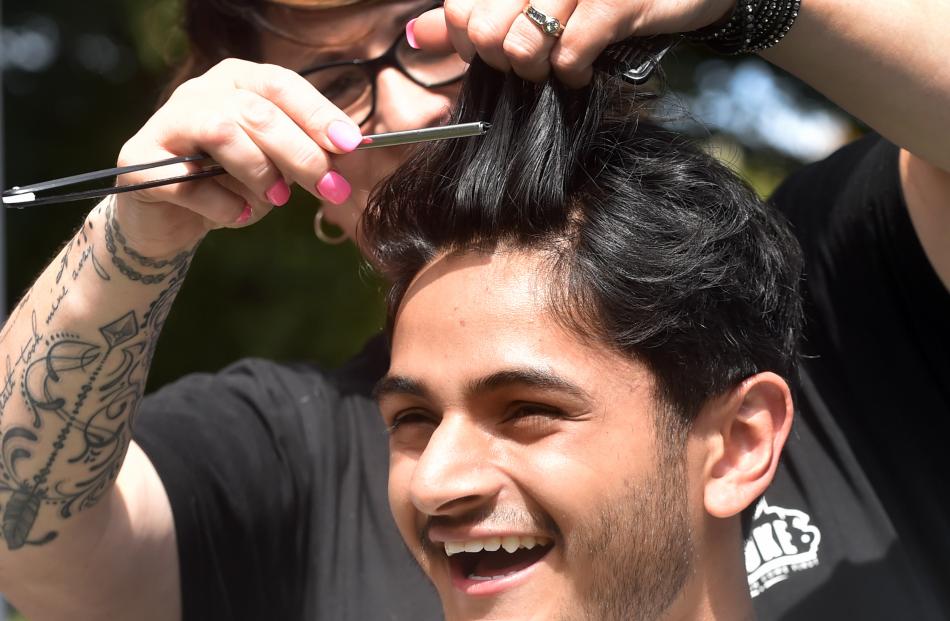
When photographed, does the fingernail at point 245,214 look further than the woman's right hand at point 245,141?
Yes

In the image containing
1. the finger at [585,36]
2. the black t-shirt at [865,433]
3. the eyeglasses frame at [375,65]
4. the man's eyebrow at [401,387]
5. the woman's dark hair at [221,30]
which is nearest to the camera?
the finger at [585,36]

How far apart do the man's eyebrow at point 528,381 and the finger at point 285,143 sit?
0.32 meters

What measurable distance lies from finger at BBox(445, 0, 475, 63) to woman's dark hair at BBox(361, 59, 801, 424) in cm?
4

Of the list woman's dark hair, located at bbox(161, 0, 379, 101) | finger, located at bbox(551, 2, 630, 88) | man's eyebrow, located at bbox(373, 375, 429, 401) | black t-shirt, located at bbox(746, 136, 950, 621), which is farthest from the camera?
woman's dark hair, located at bbox(161, 0, 379, 101)

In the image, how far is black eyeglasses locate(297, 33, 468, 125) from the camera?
1.77 meters

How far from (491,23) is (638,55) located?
197mm

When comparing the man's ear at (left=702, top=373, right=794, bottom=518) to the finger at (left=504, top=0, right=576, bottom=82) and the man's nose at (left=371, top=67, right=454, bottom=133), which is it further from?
the man's nose at (left=371, top=67, right=454, bottom=133)

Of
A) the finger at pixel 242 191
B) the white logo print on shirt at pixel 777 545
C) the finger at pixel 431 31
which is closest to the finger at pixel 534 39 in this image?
the finger at pixel 431 31

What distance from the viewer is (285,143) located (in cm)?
125

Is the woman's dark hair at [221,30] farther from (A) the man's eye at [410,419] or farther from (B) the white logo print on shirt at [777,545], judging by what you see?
(B) the white logo print on shirt at [777,545]

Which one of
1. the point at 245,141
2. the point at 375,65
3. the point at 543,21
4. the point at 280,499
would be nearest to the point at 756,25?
the point at 543,21

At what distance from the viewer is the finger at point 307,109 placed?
125 cm

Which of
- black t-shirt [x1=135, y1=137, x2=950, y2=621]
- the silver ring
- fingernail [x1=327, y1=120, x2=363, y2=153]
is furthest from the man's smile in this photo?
the silver ring

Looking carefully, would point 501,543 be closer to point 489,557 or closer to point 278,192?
point 489,557
